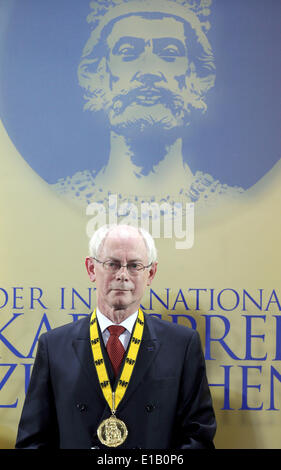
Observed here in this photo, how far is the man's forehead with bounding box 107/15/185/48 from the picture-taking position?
2.87 meters

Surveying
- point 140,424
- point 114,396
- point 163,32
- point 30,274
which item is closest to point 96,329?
A: point 114,396

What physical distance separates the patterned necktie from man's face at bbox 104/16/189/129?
1172mm

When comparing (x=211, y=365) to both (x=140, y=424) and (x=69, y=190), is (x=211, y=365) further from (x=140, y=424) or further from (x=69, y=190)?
(x=69, y=190)

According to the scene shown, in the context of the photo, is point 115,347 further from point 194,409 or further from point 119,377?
point 194,409

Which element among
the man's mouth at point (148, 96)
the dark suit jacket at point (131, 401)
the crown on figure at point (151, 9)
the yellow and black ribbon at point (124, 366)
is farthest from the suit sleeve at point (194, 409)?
the crown on figure at point (151, 9)

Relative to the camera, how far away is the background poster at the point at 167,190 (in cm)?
285

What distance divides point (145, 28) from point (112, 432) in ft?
7.06

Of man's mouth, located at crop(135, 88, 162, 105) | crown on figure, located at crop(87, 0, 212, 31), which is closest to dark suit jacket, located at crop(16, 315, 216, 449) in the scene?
man's mouth, located at crop(135, 88, 162, 105)

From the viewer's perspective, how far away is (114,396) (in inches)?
90.4

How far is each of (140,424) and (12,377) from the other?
0.91 m

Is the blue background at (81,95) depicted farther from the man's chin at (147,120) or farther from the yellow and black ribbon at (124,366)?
the yellow and black ribbon at (124,366)

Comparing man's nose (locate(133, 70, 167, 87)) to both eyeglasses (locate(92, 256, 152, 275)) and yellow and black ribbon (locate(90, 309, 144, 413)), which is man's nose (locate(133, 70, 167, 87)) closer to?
eyeglasses (locate(92, 256, 152, 275))
